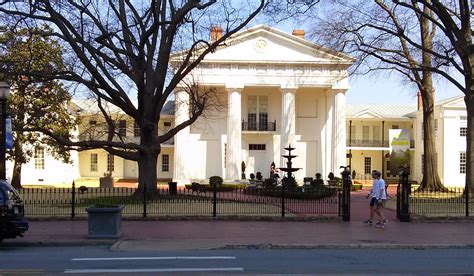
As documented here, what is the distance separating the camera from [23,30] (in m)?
35.7

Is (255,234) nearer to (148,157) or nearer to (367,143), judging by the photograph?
(148,157)

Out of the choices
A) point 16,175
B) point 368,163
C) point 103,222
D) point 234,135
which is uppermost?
point 234,135

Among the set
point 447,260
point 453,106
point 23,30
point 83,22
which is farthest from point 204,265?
point 453,106

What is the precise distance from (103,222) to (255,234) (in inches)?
168

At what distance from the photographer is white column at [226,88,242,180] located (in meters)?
52.0

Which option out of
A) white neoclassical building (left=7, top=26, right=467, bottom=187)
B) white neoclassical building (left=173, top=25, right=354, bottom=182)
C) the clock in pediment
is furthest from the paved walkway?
the clock in pediment

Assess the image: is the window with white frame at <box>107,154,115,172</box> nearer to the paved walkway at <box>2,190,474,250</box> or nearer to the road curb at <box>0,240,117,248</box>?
the paved walkway at <box>2,190,474,250</box>

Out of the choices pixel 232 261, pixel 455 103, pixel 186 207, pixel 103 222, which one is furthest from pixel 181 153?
pixel 232 261

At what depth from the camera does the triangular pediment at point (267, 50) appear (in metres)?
52.9

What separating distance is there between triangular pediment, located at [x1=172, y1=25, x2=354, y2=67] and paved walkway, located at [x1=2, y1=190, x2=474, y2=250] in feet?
109

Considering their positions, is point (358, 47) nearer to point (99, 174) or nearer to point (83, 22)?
point (83, 22)

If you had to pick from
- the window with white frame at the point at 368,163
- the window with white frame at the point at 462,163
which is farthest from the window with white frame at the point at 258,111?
the window with white frame at the point at 462,163

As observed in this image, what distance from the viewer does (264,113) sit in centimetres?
5725

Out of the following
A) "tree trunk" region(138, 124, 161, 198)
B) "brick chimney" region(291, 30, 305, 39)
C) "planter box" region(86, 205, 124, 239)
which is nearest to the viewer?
"planter box" region(86, 205, 124, 239)
